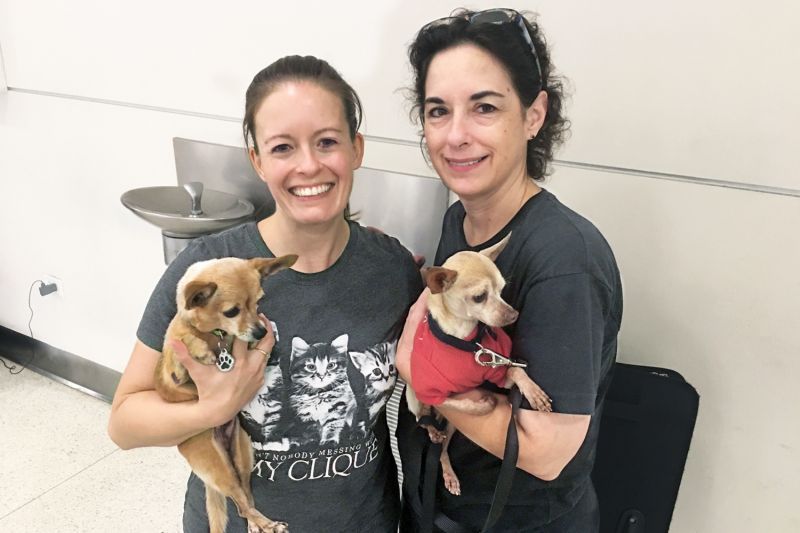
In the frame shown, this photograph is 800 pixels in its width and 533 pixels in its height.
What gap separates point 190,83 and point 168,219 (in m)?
0.76

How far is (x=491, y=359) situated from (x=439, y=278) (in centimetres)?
18

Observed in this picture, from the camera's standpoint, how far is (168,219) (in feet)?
5.65

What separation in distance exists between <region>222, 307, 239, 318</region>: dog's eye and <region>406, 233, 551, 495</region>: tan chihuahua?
1.05 ft

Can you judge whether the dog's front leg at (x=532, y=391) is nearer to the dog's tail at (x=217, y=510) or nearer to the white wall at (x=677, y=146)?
the dog's tail at (x=217, y=510)

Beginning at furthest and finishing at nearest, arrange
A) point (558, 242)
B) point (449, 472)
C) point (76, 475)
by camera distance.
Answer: point (76, 475) → point (449, 472) → point (558, 242)

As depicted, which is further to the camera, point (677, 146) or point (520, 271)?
point (677, 146)

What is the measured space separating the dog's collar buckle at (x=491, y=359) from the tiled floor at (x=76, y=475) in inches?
76.4

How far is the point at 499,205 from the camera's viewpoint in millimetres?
1095

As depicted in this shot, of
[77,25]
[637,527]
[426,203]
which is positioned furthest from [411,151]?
[77,25]

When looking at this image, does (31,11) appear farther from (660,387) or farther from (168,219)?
(660,387)

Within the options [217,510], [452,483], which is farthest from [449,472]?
[217,510]

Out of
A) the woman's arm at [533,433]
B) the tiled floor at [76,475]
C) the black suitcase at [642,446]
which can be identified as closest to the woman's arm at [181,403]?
the woman's arm at [533,433]

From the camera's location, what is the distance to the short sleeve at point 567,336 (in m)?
0.91

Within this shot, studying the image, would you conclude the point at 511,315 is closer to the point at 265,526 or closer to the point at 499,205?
the point at 499,205
